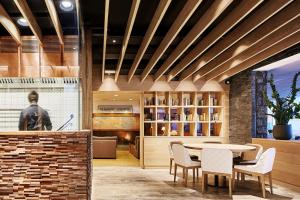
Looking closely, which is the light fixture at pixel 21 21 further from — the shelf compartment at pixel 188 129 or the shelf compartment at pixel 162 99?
the shelf compartment at pixel 188 129

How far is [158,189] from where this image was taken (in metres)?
6.32

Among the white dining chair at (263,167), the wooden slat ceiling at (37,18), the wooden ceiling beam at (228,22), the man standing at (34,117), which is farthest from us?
the white dining chair at (263,167)

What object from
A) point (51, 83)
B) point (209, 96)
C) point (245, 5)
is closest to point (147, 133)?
point (209, 96)

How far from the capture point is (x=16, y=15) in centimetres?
560

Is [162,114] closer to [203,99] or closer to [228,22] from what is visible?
[203,99]

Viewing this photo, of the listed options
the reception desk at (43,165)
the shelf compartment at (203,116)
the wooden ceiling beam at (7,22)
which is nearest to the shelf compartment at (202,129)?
the shelf compartment at (203,116)

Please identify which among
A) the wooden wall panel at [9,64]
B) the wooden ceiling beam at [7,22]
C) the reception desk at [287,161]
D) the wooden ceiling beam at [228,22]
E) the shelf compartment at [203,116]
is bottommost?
the reception desk at [287,161]

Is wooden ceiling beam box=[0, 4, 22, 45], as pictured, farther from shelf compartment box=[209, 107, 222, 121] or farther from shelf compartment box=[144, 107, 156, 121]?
shelf compartment box=[209, 107, 222, 121]

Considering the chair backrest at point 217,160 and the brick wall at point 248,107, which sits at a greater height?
the brick wall at point 248,107

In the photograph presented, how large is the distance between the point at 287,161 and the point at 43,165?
16.8ft

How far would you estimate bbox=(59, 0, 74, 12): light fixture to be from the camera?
4.92 m

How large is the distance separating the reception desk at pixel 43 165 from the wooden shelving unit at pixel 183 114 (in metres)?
5.66

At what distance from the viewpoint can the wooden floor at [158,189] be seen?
18.8 ft

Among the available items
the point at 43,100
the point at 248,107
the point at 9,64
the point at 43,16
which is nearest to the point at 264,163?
the point at 248,107
